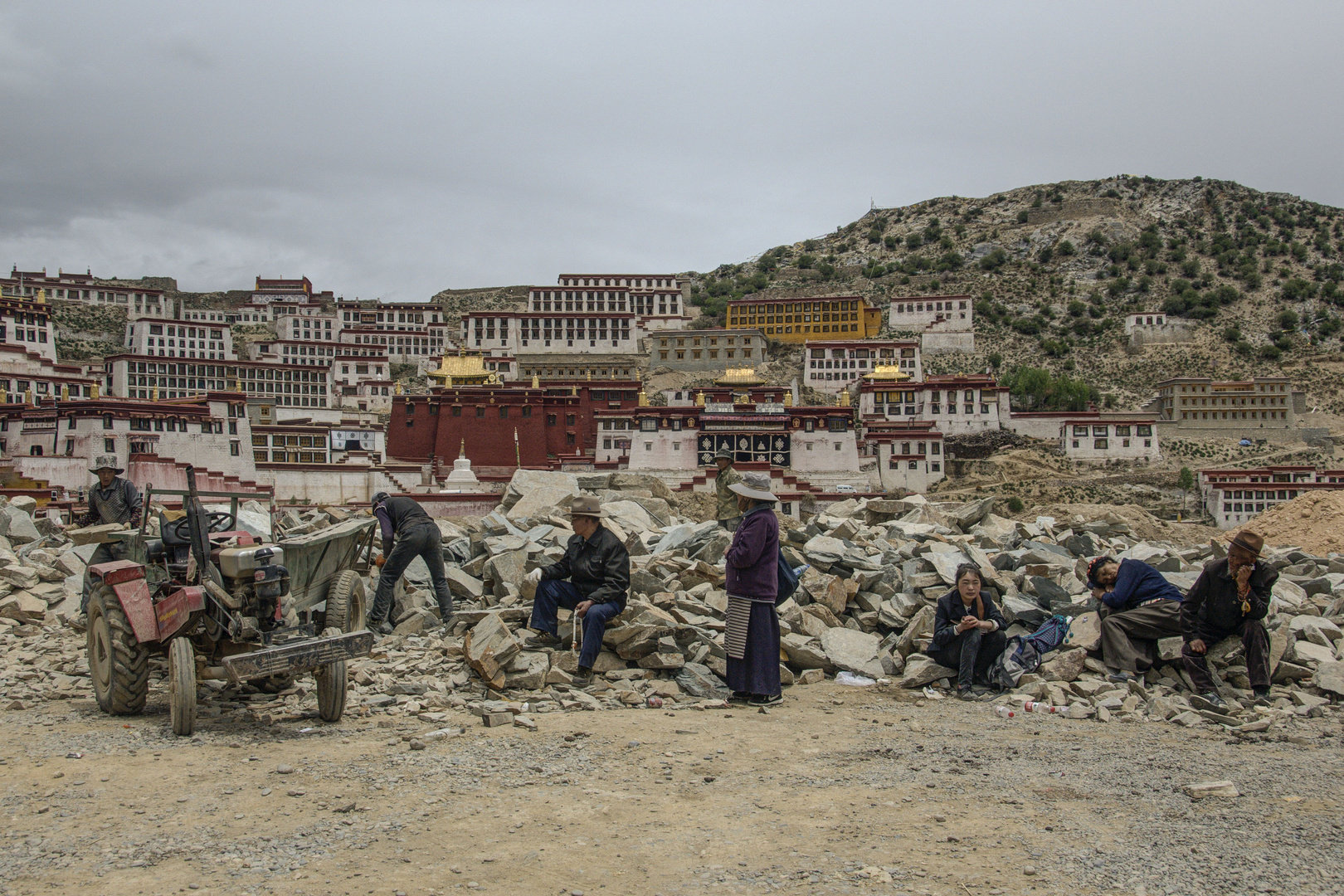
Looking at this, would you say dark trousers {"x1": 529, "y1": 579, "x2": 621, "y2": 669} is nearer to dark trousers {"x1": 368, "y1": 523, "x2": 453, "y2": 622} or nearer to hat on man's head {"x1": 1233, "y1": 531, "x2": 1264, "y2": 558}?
dark trousers {"x1": 368, "y1": 523, "x2": 453, "y2": 622}

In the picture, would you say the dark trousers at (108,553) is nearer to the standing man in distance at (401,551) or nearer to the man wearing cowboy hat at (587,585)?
the standing man in distance at (401,551)

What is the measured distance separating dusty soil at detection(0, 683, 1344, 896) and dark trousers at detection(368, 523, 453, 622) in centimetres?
256

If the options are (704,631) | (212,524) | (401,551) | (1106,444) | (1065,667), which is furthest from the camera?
(1106,444)

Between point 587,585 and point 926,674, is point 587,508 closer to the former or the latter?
point 587,585

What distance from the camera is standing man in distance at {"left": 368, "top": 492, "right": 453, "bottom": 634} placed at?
10062mm

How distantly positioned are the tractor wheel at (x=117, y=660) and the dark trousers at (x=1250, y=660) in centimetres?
871

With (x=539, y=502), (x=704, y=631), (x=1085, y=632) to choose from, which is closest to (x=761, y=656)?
(x=704, y=631)

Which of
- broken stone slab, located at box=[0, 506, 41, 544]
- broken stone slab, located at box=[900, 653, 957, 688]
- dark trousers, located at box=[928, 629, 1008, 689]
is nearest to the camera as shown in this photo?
dark trousers, located at box=[928, 629, 1008, 689]

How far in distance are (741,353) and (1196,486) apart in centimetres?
3563

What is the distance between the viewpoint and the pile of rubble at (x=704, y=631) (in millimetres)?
8188

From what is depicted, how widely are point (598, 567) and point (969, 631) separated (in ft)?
11.4

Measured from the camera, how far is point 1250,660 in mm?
8234

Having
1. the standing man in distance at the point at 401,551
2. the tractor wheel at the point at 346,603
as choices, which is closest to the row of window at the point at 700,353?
the standing man in distance at the point at 401,551

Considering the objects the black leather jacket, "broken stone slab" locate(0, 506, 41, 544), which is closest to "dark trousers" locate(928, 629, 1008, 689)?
the black leather jacket
